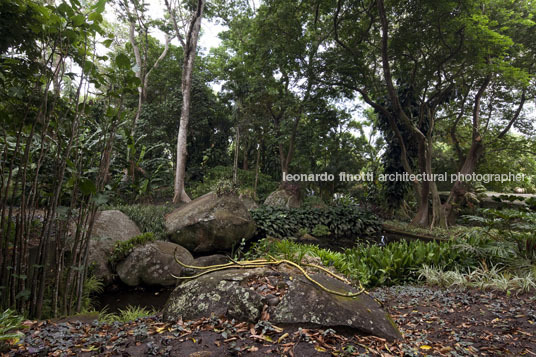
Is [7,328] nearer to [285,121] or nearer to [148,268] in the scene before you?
[148,268]

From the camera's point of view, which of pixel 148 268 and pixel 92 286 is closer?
pixel 92 286

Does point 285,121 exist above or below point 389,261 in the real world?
above

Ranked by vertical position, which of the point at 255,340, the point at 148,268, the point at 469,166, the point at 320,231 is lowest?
the point at 320,231

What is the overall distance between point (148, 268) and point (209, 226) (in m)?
1.78

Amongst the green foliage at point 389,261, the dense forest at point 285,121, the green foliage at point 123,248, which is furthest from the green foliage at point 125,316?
the green foliage at point 389,261

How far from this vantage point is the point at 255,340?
1347 mm

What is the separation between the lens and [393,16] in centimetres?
849

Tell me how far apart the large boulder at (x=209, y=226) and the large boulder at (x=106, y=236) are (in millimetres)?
971

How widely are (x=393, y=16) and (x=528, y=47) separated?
4.23m

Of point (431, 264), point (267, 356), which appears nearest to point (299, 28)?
point (431, 264)

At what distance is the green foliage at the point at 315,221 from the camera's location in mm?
7895

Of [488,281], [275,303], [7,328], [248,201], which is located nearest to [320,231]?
[248,201]

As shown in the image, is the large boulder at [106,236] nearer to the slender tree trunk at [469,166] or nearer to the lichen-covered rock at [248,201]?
the lichen-covered rock at [248,201]

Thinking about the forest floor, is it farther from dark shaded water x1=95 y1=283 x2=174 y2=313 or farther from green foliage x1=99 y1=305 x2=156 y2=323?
dark shaded water x1=95 y1=283 x2=174 y2=313
